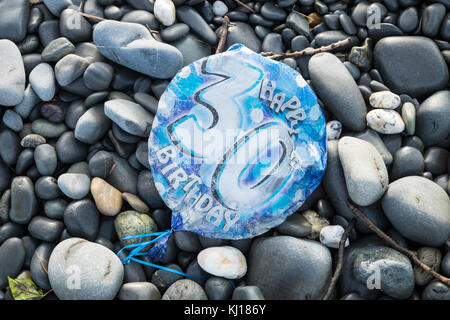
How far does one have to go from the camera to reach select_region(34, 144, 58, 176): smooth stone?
2.23 m

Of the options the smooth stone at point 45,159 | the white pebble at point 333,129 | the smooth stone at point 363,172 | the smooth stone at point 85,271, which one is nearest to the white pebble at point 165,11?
the smooth stone at point 45,159

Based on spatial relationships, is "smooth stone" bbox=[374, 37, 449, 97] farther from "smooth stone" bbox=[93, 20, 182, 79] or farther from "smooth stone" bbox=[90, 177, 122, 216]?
"smooth stone" bbox=[90, 177, 122, 216]


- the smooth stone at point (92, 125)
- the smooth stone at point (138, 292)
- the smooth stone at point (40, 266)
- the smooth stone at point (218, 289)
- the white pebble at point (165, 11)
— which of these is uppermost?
the white pebble at point (165, 11)

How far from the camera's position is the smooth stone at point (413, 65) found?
94.1 inches

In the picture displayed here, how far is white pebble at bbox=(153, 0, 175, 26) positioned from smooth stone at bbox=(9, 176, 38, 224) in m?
1.25

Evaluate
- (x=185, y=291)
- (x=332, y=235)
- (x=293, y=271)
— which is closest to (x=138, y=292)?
(x=185, y=291)

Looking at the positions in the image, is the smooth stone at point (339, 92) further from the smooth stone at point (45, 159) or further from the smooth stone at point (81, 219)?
the smooth stone at point (45, 159)

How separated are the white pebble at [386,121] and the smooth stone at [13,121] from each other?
2021 millimetres

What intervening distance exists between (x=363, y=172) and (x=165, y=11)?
1501mm

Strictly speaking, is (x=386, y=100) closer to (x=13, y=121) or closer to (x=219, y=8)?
(x=219, y=8)

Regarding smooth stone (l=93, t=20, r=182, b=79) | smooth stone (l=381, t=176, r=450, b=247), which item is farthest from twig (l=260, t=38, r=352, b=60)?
smooth stone (l=381, t=176, r=450, b=247)

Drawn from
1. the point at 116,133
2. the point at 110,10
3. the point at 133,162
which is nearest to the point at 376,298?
the point at 133,162
